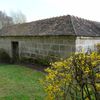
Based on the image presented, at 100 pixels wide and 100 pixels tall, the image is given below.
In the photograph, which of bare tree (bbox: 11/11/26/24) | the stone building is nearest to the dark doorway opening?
the stone building

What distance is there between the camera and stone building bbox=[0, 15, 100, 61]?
11.8 meters

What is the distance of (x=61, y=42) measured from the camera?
1230cm

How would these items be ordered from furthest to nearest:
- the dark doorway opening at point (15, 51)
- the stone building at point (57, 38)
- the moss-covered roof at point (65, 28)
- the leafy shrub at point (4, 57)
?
the leafy shrub at point (4, 57), the dark doorway opening at point (15, 51), the moss-covered roof at point (65, 28), the stone building at point (57, 38)

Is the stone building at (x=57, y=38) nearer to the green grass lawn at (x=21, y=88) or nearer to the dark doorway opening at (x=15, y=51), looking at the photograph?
the dark doorway opening at (x=15, y=51)

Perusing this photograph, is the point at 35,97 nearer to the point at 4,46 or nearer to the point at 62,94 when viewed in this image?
the point at 62,94

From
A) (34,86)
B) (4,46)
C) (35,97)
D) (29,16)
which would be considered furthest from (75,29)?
(29,16)

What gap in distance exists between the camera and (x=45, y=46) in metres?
13.7

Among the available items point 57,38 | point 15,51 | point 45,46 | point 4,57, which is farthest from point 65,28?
point 4,57

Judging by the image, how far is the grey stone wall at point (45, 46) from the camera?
39.2ft

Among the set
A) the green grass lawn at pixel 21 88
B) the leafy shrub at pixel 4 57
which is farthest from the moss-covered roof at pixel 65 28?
the green grass lawn at pixel 21 88

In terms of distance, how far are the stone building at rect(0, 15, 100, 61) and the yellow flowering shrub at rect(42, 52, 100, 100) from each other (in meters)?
6.81

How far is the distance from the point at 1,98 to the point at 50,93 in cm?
338

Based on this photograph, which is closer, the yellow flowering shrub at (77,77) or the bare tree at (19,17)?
the yellow flowering shrub at (77,77)

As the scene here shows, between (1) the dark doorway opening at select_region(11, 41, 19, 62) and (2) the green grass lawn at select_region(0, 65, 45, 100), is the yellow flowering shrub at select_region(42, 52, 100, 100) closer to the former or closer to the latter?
(2) the green grass lawn at select_region(0, 65, 45, 100)
